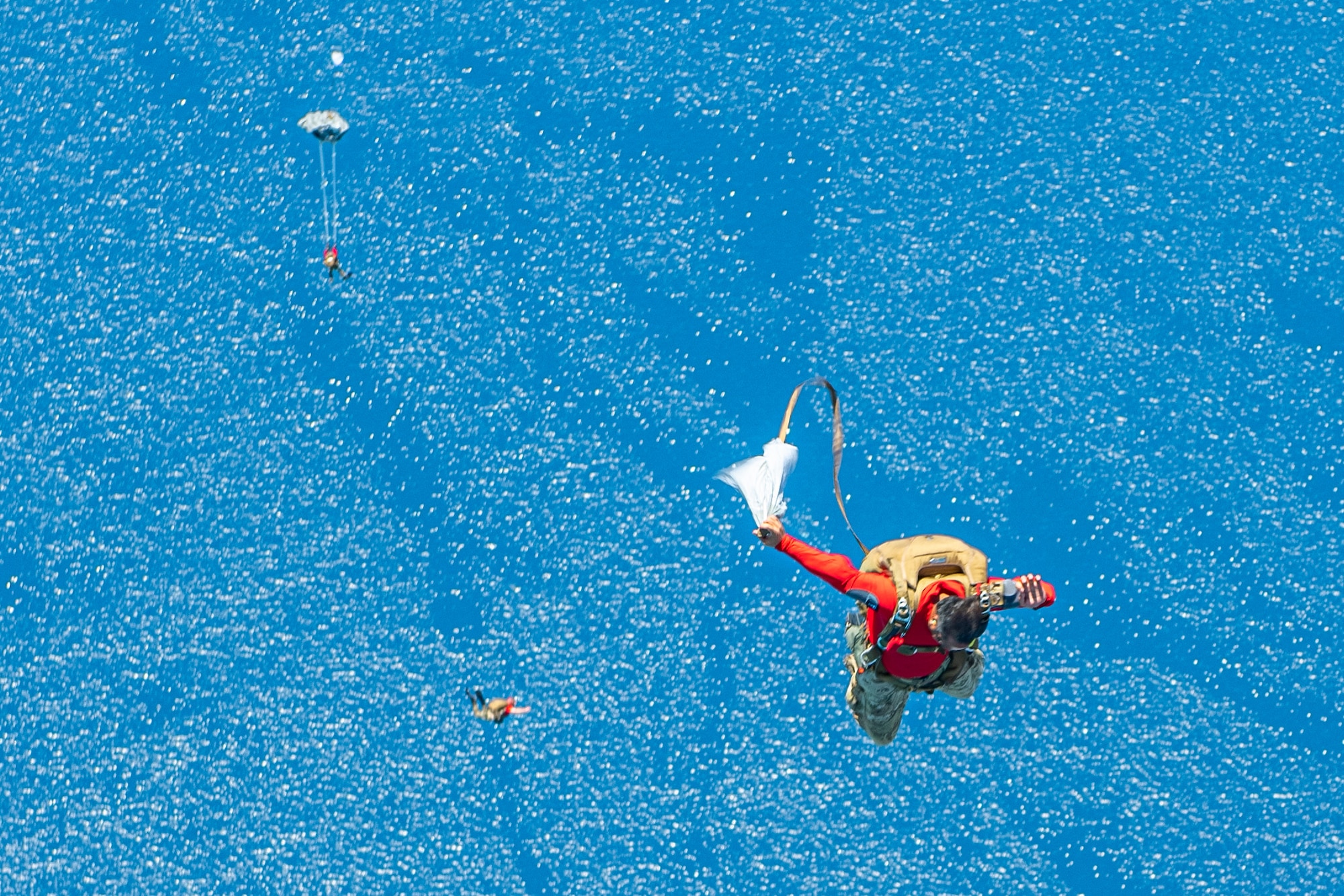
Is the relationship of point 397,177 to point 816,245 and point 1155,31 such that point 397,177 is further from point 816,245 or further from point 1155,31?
point 1155,31

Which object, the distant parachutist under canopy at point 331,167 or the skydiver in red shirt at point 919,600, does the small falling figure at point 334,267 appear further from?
the skydiver in red shirt at point 919,600

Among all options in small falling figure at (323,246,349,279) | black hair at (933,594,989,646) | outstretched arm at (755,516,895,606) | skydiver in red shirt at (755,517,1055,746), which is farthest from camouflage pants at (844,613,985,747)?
small falling figure at (323,246,349,279)

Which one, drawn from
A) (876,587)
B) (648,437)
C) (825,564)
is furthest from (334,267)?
(876,587)

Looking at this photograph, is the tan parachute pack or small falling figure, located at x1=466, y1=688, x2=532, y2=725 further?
small falling figure, located at x1=466, y1=688, x2=532, y2=725

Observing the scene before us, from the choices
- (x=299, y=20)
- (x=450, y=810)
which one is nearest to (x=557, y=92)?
(x=299, y=20)

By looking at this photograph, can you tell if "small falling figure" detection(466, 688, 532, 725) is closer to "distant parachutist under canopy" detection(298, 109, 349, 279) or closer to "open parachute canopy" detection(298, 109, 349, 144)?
"distant parachutist under canopy" detection(298, 109, 349, 279)

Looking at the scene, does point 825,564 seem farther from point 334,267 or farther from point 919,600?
point 334,267
